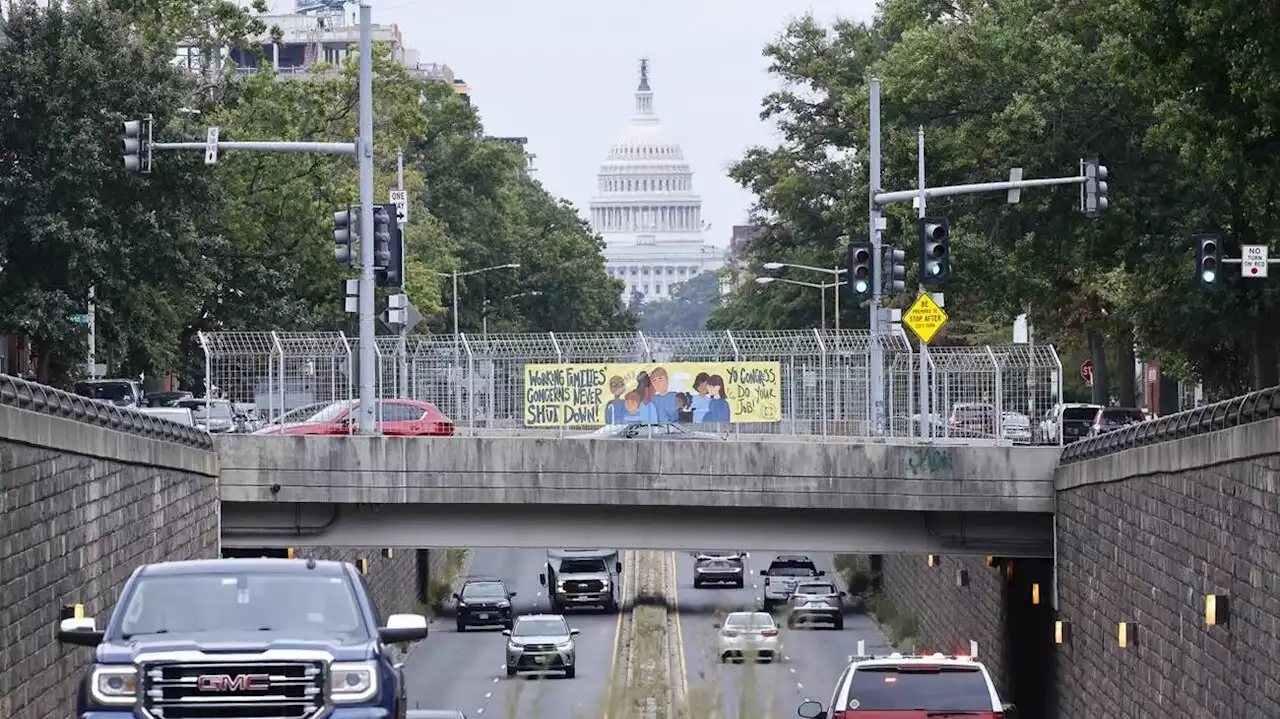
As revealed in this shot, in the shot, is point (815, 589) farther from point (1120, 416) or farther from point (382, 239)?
point (382, 239)

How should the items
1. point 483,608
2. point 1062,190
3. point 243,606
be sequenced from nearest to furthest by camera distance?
point 243,606
point 1062,190
point 483,608

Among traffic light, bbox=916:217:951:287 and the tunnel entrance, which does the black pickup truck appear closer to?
the tunnel entrance

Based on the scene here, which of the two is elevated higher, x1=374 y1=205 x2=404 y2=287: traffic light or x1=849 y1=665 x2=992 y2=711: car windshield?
x1=374 y1=205 x2=404 y2=287: traffic light

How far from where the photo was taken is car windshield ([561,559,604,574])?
232 ft

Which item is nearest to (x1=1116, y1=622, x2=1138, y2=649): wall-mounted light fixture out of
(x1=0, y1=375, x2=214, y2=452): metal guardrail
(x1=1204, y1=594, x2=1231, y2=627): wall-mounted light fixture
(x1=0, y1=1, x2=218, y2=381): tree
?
(x1=1204, y1=594, x2=1231, y2=627): wall-mounted light fixture

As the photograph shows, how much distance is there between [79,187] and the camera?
54.7m

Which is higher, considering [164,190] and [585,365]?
[164,190]

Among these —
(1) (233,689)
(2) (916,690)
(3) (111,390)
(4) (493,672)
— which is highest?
(3) (111,390)

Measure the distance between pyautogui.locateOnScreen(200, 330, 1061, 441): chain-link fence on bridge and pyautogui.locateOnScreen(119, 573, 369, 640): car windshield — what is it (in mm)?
24881

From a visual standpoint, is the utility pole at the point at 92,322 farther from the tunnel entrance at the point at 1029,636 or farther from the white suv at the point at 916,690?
the white suv at the point at 916,690

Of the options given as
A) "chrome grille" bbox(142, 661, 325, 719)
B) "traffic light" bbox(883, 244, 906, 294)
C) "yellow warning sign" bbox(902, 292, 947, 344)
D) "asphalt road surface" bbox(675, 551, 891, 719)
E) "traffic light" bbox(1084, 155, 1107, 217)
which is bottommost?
"asphalt road surface" bbox(675, 551, 891, 719)

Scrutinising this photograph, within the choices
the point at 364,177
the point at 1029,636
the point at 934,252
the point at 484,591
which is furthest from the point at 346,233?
the point at 484,591

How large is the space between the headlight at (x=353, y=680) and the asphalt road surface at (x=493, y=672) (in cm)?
1961

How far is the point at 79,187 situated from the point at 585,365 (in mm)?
17981
